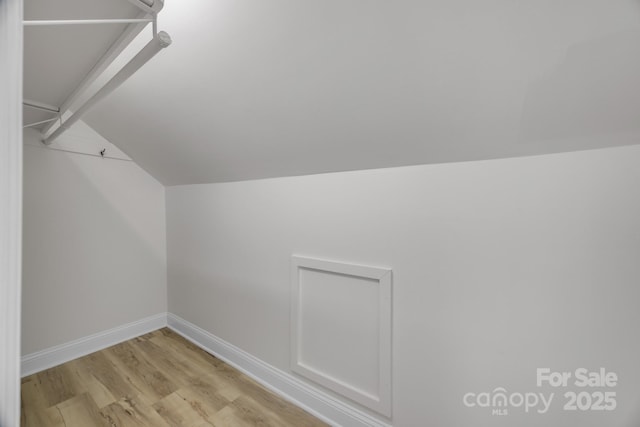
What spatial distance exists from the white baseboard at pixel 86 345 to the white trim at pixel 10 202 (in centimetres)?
213

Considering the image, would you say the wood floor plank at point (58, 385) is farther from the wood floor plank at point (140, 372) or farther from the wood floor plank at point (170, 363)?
the wood floor plank at point (170, 363)

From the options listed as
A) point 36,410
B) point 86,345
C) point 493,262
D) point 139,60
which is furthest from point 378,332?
point 86,345

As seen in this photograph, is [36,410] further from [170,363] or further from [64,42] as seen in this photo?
[64,42]

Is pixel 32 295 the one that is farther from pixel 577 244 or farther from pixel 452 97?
pixel 577 244

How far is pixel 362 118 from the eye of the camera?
108 cm

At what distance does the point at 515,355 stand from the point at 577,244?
0.47 m

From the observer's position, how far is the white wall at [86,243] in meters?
1.96

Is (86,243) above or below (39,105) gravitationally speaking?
below

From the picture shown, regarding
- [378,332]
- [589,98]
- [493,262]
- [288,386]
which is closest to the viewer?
[589,98]

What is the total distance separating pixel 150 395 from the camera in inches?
66.2

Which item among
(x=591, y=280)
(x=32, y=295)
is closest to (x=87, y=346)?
(x=32, y=295)

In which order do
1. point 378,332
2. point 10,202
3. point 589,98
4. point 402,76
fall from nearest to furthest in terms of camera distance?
point 10,202 → point 589,98 → point 402,76 → point 378,332

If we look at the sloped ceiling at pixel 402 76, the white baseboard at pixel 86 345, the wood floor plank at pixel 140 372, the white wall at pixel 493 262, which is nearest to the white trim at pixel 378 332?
the white wall at pixel 493 262

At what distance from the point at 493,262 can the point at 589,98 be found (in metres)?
0.59
